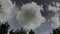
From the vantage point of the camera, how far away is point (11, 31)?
48406 millimetres

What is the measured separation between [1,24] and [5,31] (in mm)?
2400

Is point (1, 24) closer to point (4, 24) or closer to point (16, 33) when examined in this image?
point (4, 24)

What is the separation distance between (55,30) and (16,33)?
41.1ft

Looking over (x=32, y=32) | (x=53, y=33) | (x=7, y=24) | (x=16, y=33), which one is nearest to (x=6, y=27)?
(x=7, y=24)

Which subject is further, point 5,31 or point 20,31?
point 20,31

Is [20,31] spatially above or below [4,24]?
below

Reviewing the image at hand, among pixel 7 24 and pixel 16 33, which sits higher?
pixel 7 24

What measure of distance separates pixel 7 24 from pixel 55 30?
15.4 m

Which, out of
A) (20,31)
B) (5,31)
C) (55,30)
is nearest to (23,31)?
(20,31)

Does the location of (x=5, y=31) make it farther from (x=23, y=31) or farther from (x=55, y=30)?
(x=55, y=30)

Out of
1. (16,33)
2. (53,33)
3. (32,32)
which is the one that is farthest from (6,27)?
(53,33)

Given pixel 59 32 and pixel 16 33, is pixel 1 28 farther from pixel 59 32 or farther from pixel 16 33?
pixel 59 32

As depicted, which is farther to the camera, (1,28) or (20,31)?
(20,31)

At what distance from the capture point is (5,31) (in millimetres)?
45125
